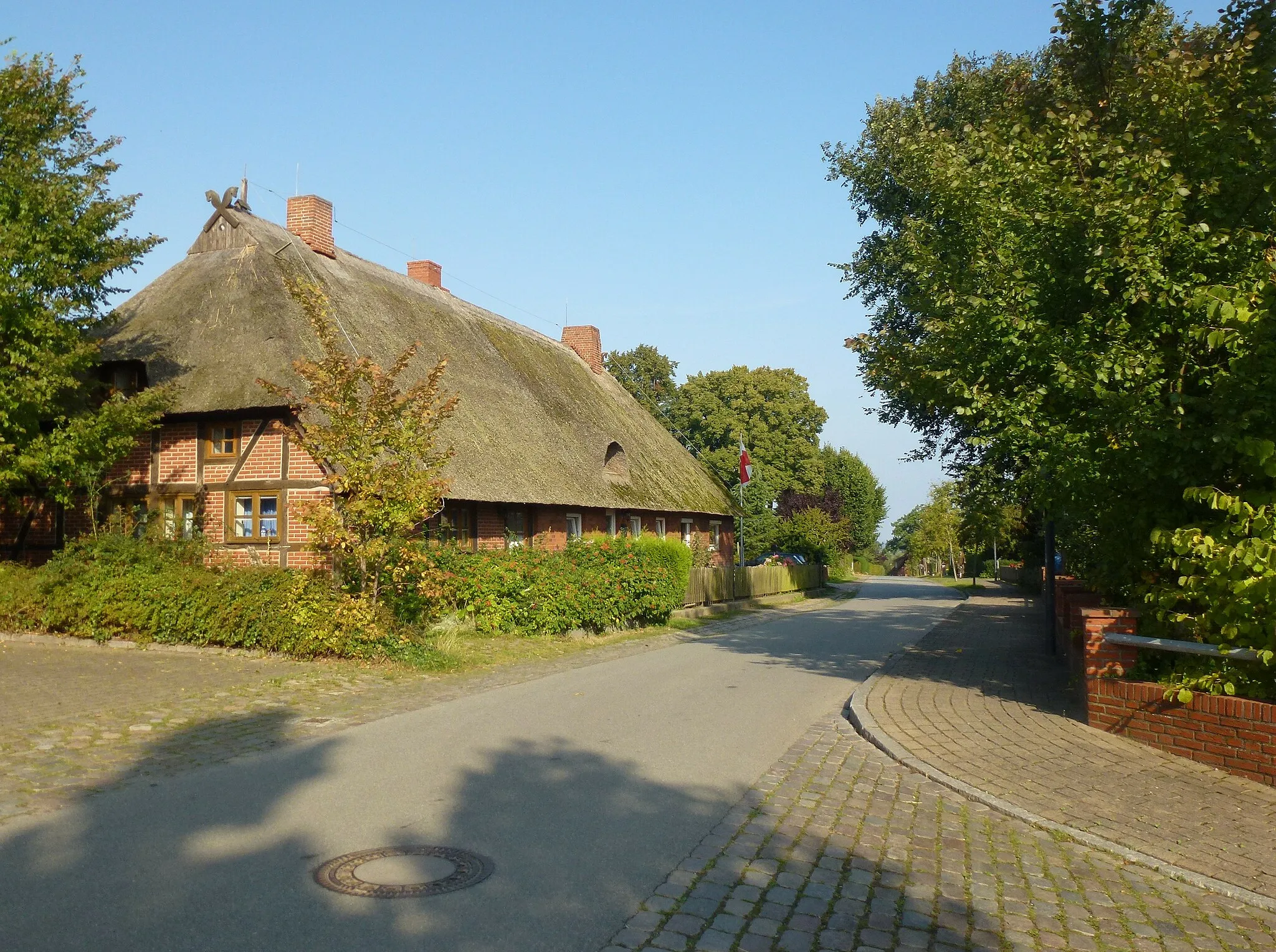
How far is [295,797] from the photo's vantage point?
21.5 ft

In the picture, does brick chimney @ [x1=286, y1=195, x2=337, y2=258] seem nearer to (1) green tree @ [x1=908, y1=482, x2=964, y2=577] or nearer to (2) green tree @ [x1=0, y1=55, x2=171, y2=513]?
(2) green tree @ [x1=0, y1=55, x2=171, y2=513]

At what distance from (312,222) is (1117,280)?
62.6 feet

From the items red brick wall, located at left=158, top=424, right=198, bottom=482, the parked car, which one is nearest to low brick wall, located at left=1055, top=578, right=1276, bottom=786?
red brick wall, located at left=158, top=424, right=198, bottom=482

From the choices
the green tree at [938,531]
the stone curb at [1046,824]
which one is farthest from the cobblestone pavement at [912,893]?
the green tree at [938,531]

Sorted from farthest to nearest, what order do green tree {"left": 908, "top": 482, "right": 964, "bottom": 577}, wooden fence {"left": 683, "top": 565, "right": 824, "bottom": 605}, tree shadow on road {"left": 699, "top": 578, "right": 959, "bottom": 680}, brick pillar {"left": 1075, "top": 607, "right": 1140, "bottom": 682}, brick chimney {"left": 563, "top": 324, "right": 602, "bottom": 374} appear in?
green tree {"left": 908, "top": 482, "right": 964, "bottom": 577} → brick chimney {"left": 563, "top": 324, "right": 602, "bottom": 374} → wooden fence {"left": 683, "top": 565, "right": 824, "bottom": 605} → tree shadow on road {"left": 699, "top": 578, "right": 959, "bottom": 680} → brick pillar {"left": 1075, "top": 607, "right": 1140, "bottom": 682}

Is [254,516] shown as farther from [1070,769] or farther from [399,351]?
[1070,769]

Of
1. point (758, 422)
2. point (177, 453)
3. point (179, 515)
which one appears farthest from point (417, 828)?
point (758, 422)

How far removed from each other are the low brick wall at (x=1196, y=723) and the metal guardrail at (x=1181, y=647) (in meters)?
0.32

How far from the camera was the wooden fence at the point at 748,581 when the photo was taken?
26141mm

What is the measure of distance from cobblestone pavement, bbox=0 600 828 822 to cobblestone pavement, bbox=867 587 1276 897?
5.05m

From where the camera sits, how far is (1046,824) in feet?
19.9

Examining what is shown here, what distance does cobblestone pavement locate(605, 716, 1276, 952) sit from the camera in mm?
4395

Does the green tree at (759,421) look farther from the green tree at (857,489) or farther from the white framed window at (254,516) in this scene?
the white framed window at (254,516)

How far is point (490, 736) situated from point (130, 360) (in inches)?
492
